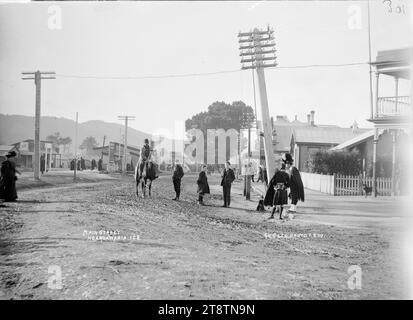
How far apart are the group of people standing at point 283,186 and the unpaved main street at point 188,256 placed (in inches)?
25.5

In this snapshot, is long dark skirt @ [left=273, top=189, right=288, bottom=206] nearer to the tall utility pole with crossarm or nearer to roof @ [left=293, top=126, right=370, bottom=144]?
the tall utility pole with crossarm

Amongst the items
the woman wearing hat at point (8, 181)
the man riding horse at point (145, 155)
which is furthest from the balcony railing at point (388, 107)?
the woman wearing hat at point (8, 181)

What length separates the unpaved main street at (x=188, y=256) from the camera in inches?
181

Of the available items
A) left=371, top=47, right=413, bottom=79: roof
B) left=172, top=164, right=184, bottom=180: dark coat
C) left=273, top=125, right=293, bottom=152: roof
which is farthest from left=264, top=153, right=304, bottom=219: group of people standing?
left=273, top=125, right=293, bottom=152: roof

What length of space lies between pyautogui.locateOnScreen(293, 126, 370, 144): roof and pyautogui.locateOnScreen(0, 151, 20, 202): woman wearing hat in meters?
20.9

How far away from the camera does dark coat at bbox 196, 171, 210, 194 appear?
34.3ft

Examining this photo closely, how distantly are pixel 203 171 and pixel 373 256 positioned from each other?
5.15 m

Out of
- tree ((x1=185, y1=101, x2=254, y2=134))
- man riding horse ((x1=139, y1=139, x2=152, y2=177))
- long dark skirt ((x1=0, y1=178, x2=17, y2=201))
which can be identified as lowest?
long dark skirt ((x1=0, y1=178, x2=17, y2=201))

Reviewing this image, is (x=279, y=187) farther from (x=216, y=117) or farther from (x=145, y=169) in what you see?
(x=145, y=169)

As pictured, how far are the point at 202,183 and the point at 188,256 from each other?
18.0 feet

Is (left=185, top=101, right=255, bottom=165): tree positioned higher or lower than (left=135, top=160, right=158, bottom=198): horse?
higher

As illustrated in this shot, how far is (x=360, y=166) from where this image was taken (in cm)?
2145

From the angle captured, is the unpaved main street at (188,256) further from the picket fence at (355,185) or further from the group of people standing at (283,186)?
the picket fence at (355,185)

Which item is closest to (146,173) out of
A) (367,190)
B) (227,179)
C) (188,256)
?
(227,179)
